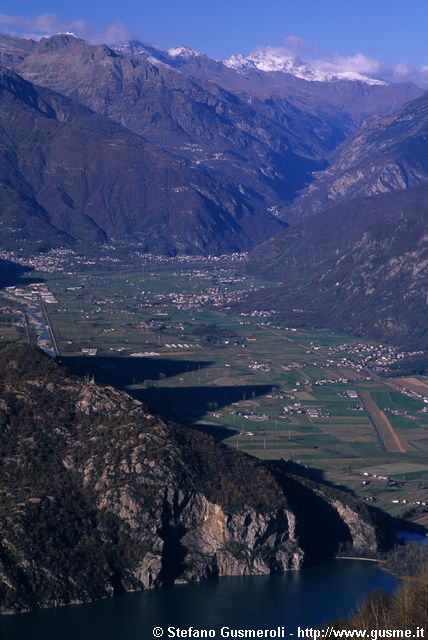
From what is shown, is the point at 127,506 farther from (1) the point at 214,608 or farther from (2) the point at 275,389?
(2) the point at 275,389

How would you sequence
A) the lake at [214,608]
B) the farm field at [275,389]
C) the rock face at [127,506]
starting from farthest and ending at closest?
the farm field at [275,389] → the rock face at [127,506] → the lake at [214,608]

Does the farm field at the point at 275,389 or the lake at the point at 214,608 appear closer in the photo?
the lake at the point at 214,608

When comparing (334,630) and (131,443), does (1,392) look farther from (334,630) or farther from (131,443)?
(334,630)

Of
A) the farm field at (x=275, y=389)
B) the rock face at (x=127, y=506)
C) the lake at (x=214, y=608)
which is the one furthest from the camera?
the farm field at (x=275, y=389)

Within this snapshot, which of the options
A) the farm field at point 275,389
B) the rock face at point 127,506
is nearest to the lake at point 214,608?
the rock face at point 127,506

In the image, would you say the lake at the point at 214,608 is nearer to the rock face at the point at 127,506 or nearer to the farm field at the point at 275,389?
the rock face at the point at 127,506

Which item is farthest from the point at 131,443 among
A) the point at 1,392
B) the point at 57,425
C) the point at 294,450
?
the point at 294,450
